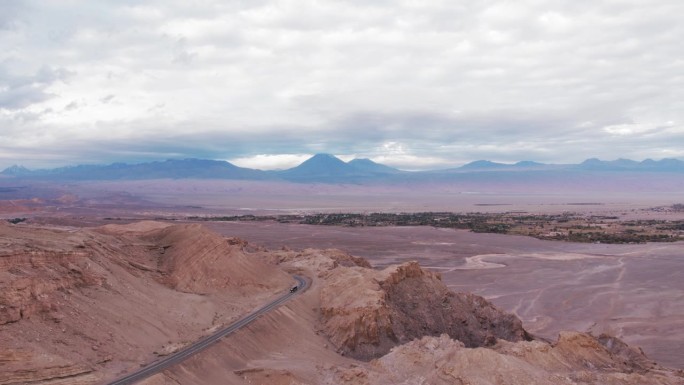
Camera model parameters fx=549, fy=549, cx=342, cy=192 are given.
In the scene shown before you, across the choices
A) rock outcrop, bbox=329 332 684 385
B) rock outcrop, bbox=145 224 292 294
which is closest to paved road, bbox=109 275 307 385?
rock outcrop, bbox=145 224 292 294

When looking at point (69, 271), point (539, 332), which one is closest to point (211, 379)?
point (69, 271)

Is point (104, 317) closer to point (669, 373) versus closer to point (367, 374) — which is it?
point (367, 374)

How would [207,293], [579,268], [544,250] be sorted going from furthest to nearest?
[544,250] < [579,268] < [207,293]

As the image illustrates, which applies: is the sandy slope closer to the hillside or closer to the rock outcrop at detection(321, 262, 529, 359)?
the hillside

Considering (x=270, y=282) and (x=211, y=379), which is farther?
(x=270, y=282)

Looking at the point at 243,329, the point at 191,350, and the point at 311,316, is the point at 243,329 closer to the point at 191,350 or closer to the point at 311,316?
the point at 191,350

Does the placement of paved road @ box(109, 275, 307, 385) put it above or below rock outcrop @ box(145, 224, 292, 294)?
below

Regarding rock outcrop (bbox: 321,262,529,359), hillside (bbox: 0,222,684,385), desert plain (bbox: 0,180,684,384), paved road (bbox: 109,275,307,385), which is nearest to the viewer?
paved road (bbox: 109,275,307,385)

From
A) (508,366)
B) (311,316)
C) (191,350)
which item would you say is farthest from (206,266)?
(508,366)
